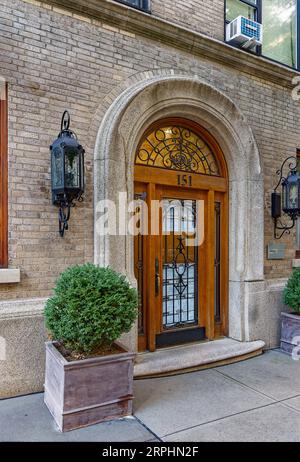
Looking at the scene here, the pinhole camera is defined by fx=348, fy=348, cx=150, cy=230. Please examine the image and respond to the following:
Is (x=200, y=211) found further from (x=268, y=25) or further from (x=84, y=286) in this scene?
Result: (x=268, y=25)

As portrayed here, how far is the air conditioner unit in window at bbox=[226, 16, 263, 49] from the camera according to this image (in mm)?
5215

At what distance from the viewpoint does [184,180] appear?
4.93 m

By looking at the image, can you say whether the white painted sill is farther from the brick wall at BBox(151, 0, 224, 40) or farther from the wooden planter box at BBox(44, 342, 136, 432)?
the brick wall at BBox(151, 0, 224, 40)

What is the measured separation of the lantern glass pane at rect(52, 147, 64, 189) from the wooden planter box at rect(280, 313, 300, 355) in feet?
12.5

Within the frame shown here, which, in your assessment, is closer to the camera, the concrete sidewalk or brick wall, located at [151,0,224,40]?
the concrete sidewalk

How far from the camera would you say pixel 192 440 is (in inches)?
114

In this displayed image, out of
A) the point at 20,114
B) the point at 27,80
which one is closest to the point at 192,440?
the point at 20,114

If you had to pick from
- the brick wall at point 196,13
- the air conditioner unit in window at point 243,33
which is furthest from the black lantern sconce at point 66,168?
the air conditioner unit in window at point 243,33

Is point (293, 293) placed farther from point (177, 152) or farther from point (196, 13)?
point (196, 13)

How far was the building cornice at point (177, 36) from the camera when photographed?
4062 mm

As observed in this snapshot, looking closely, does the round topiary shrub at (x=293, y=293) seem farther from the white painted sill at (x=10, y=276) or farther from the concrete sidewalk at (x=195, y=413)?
the white painted sill at (x=10, y=276)

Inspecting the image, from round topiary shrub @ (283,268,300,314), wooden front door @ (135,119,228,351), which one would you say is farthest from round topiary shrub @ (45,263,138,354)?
round topiary shrub @ (283,268,300,314)

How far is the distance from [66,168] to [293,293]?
363cm

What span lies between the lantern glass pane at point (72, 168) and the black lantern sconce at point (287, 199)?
131 inches
